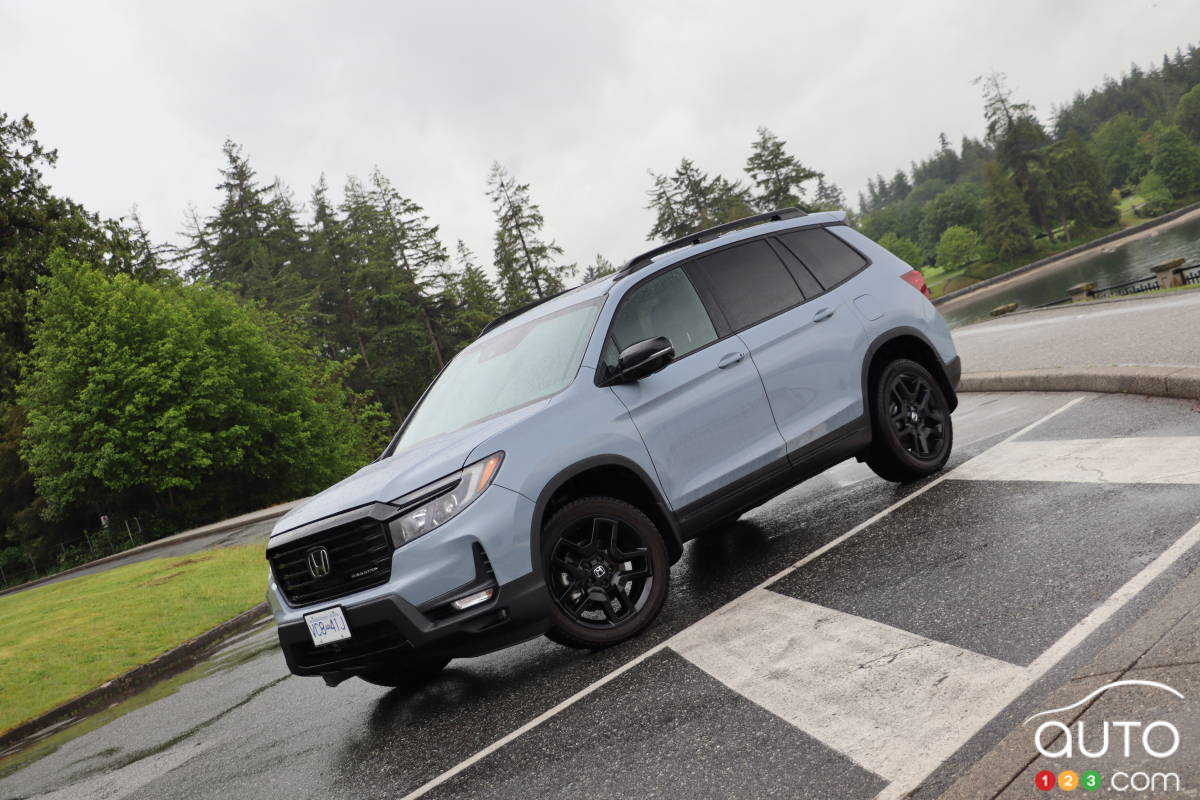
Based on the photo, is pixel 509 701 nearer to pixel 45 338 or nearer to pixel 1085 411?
pixel 1085 411

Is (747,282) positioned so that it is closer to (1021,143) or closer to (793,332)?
(793,332)

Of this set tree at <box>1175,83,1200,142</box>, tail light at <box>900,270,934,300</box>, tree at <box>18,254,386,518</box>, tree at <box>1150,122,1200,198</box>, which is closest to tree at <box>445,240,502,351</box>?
tree at <box>18,254,386,518</box>

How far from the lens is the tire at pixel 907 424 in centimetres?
652

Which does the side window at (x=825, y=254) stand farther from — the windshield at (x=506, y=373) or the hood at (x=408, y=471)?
the hood at (x=408, y=471)

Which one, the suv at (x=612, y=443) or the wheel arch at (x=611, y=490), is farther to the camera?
the wheel arch at (x=611, y=490)

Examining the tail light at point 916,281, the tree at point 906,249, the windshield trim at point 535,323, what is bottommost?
the tail light at point 916,281

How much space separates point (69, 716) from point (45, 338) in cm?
2915

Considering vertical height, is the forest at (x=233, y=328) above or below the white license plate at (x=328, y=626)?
above

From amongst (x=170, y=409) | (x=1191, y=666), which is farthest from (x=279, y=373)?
(x=1191, y=666)

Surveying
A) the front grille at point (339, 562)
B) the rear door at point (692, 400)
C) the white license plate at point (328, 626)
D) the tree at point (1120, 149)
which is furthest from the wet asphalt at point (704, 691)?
the tree at point (1120, 149)

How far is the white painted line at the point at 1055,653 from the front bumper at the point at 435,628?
207 centimetres

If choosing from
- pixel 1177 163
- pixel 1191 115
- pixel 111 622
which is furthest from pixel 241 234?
pixel 1191 115

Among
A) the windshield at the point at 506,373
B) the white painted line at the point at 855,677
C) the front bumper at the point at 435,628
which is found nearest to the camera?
the white painted line at the point at 855,677

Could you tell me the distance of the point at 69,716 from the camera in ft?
29.1
